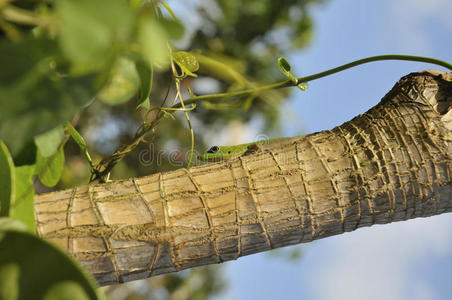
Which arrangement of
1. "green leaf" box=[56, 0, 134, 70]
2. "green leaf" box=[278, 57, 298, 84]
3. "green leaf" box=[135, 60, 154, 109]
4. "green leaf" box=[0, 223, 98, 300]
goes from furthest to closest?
"green leaf" box=[278, 57, 298, 84]
"green leaf" box=[135, 60, 154, 109]
"green leaf" box=[0, 223, 98, 300]
"green leaf" box=[56, 0, 134, 70]

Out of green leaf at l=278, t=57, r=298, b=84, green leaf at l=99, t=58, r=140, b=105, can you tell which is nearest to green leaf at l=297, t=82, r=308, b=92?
green leaf at l=278, t=57, r=298, b=84

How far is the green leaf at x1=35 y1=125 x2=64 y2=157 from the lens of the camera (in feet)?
1.23

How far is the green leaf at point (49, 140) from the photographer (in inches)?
14.7

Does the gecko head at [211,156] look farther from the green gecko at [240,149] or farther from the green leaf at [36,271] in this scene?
the green leaf at [36,271]

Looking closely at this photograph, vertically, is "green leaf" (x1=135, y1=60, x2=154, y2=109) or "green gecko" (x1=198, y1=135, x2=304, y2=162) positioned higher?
"green leaf" (x1=135, y1=60, x2=154, y2=109)

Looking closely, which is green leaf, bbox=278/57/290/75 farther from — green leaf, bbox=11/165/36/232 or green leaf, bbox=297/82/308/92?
green leaf, bbox=11/165/36/232

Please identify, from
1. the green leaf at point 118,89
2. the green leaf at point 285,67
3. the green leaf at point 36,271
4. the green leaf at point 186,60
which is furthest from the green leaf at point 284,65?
the green leaf at point 36,271

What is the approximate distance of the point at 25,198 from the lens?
41 centimetres

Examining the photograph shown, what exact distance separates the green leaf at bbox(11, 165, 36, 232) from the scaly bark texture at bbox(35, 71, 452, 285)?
22mm

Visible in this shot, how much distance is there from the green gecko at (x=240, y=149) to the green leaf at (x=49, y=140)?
9.0 inches

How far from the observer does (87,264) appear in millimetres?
442

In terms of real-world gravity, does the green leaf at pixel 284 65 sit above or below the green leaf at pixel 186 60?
below

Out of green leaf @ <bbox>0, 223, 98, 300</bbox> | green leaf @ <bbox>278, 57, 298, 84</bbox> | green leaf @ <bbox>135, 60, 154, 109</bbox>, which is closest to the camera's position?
green leaf @ <bbox>0, 223, 98, 300</bbox>

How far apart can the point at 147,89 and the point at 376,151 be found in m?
0.30
